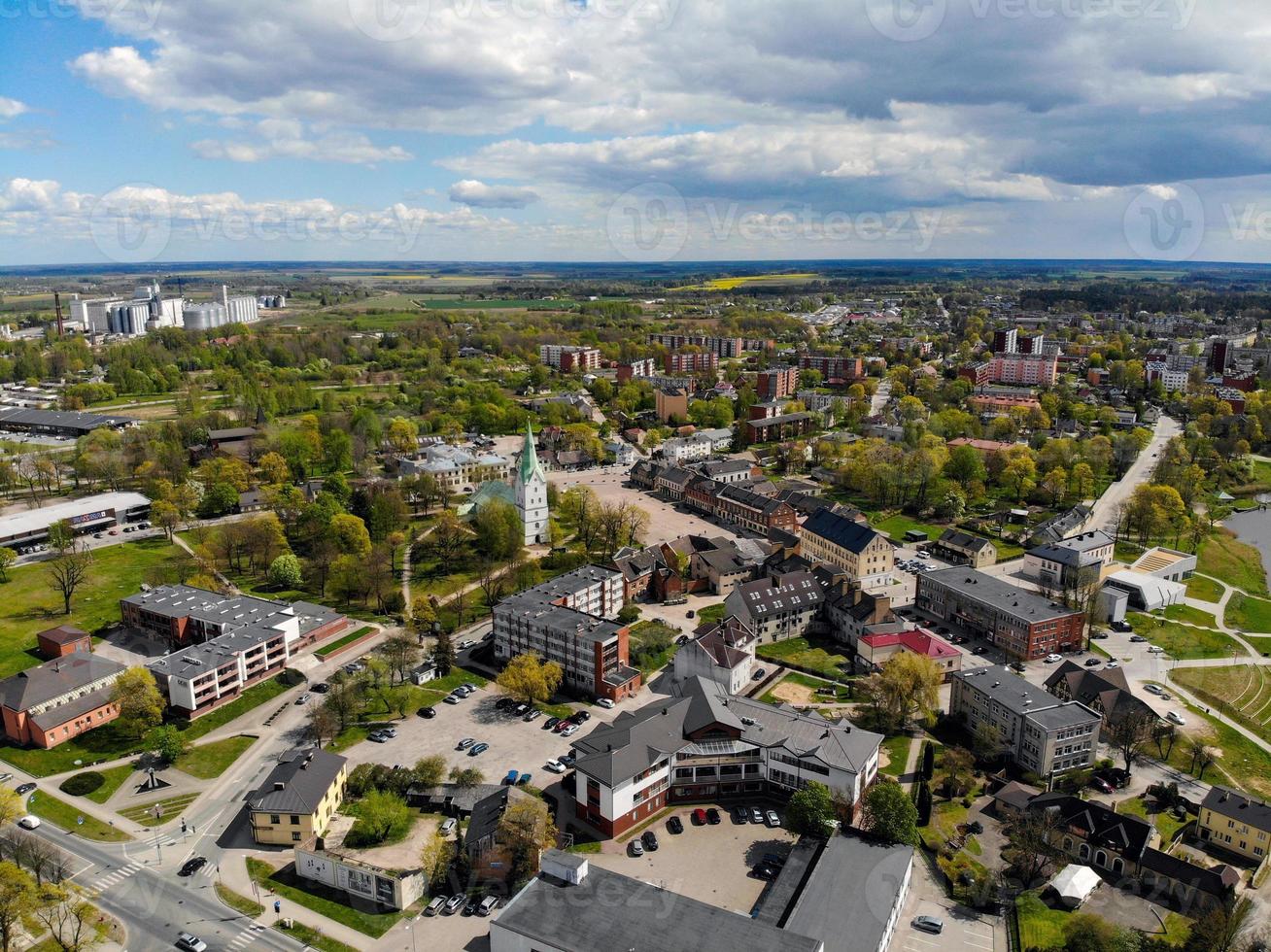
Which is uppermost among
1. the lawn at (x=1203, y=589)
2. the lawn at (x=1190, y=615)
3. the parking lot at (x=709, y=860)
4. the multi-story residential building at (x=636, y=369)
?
the multi-story residential building at (x=636, y=369)

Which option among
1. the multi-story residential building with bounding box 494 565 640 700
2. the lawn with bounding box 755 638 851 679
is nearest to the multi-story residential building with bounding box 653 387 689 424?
the lawn with bounding box 755 638 851 679

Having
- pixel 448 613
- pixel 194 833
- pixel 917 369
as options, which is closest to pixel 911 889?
pixel 194 833

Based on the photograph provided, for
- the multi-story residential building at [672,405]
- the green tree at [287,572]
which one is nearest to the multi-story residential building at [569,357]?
the multi-story residential building at [672,405]

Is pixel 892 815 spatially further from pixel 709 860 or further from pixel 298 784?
pixel 298 784

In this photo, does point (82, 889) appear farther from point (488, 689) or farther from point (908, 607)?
point (908, 607)

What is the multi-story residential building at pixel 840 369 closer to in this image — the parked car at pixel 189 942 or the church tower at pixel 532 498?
the church tower at pixel 532 498

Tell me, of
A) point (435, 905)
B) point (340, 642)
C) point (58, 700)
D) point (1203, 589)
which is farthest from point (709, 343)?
point (435, 905)

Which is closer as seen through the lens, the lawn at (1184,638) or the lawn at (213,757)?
the lawn at (213,757)
